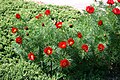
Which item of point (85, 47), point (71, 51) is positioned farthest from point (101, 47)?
point (71, 51)

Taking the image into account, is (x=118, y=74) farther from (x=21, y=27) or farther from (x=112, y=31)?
(x=21, y=27)

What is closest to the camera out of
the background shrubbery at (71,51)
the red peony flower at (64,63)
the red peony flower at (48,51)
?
the red peony flower at (64,63)

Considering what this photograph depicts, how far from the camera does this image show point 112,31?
465 centimetres

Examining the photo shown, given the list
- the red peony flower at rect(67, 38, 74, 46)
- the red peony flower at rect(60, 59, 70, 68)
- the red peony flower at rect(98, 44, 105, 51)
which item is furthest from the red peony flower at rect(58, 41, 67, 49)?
the red peony flower at rect(98, 44, 105, 51)

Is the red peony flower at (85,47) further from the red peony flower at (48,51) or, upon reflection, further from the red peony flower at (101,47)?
the red peony flower at (48,51)

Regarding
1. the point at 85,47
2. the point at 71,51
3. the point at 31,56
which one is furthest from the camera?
the point at 31,56

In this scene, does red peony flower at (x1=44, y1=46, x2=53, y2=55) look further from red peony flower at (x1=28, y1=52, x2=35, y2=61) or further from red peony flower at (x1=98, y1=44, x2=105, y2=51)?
red peony flower at (x1=98, y1=44, x2=105, y2=51)

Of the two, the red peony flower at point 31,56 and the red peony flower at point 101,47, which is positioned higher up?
the red peony flower at point 101,47

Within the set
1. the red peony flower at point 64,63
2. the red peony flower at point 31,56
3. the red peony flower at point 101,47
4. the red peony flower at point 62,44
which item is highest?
the red peony flower at point 62,44

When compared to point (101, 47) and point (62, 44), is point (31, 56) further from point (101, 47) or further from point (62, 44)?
point (101, 47)

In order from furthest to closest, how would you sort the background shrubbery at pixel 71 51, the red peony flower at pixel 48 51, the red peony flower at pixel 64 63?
the background shrubbery at pixel 71 51 < the red peony flower at pixel 48 51 < the red peony flower at pixel 64 63

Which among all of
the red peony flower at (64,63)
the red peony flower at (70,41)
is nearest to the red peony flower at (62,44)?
the red peony flower at (70,41)

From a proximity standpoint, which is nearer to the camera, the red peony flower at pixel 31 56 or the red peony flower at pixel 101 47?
the red peony flower at pixel 101 47

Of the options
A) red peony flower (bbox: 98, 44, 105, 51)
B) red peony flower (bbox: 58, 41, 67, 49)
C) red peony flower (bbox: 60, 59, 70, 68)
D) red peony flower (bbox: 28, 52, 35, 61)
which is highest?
red peony flower (bbox: 58, 41, 67, 49)
